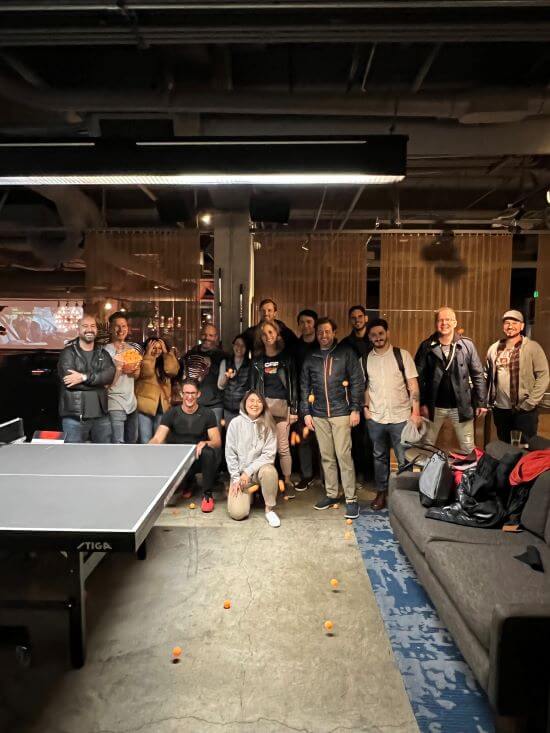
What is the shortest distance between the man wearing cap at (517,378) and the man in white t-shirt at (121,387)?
137 inches

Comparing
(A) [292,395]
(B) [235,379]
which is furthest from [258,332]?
(A) [292,395]

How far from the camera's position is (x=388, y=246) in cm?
594

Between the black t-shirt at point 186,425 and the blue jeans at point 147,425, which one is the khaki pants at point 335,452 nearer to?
the black t-shirt at point 186,425

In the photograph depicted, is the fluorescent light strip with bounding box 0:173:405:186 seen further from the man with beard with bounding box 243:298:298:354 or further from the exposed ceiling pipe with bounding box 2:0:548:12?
the man with beard with bounding box 243:298:298:354

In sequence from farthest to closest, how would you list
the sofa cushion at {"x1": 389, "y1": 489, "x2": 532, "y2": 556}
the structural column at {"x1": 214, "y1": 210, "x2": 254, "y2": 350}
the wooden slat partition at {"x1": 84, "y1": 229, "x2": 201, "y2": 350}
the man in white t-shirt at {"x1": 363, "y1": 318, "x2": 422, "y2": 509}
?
the wooden slat partition at {"x1": 84, "y1": 229, "x2": 201, "y2": 350} → the structural column at {"x1": 214, "y1": 210, "x2": 254, "y2": 350} → the man in white t-shirt at {"x1": 363, "y1": 318, "x2": 422, "y2": 509} → the sofa cushion at {"x1": 389, "y1": 489, "x2": 532, "y2": 556}

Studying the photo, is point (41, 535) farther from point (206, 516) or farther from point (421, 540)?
point (206, 516)

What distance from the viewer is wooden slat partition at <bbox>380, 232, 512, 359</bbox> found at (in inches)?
230

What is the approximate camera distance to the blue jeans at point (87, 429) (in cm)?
429

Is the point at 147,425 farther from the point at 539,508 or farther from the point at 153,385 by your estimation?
the point at 539,508

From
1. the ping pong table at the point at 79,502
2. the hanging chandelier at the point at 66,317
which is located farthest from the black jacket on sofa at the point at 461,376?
the hanging chandelier at the point at 66,317

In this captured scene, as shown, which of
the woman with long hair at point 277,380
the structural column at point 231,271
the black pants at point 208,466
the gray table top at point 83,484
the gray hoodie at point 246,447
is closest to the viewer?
the gray table top at point 83,484

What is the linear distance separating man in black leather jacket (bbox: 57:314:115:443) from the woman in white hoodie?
1.19m

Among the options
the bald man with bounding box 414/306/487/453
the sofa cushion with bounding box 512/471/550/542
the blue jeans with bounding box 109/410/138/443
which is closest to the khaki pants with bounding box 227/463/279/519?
the blue jeans with bounding box 109/410/138/443

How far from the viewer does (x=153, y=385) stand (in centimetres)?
484
